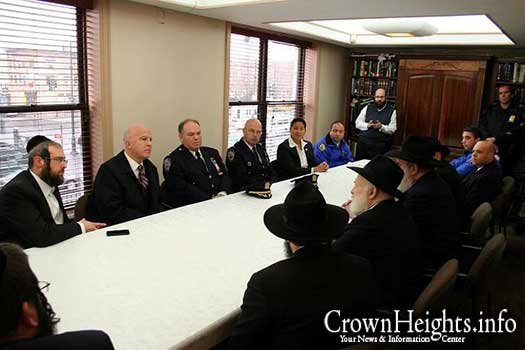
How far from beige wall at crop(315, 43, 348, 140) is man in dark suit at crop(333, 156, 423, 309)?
493cm

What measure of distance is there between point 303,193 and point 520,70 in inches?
229

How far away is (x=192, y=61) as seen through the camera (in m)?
4.73

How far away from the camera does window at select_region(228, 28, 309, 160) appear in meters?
5.58

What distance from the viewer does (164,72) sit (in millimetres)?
4434

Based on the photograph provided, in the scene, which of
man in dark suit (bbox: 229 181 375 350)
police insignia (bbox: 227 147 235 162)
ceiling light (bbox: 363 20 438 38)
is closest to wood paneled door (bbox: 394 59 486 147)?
ceiling light (bbox: 363 20 438 38)

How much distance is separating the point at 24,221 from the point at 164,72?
2569 mm

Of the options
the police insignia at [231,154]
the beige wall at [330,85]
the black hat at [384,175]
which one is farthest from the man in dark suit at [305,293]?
the beige wall at [330,85]

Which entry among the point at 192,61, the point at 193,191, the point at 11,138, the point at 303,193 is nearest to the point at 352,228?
the point at 303,193

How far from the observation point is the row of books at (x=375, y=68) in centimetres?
702

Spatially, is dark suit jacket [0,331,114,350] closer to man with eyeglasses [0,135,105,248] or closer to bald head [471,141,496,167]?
man with eyeglasses [0,135,105,248]

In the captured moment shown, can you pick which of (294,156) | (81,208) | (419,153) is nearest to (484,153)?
(419,153)

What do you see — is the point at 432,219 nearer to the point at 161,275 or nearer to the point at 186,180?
the point at 161,275

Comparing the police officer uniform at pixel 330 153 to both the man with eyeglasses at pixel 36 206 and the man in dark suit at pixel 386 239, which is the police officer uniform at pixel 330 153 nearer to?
the man in dark suit at pixel 386 239

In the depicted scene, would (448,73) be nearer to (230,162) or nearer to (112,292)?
(230,162)
